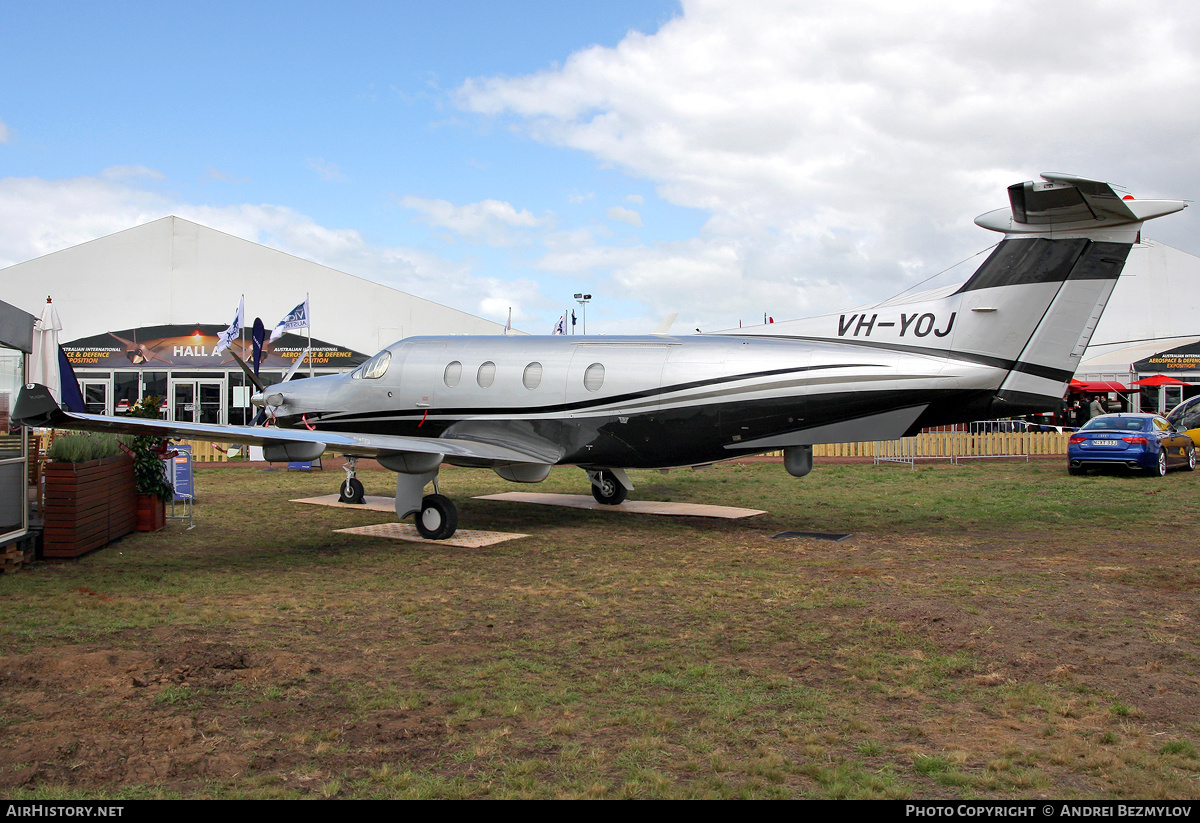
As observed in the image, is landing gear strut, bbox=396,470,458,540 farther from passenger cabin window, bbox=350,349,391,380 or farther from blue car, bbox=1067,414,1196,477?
blue car, bbox=1067,414,1196,477

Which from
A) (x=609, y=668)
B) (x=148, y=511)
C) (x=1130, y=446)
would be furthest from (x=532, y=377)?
(x=1130, y=446)

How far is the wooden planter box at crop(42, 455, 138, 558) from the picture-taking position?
10117 mm

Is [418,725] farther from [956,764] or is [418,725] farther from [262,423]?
[262,423]

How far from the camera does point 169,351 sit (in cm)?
3528

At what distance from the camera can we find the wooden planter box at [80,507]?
33.2 ft

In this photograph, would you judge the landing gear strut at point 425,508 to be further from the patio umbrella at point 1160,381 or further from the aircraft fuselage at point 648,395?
the patio umbrella at point 1160,381

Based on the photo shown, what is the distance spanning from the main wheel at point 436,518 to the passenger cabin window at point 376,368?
332cm

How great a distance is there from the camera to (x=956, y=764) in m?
4.26

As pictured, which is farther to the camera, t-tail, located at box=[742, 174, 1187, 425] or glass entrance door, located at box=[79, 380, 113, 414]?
glass entrance door, located at box=[79, 380, 113, 414]

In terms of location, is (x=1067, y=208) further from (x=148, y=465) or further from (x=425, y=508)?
(x=148, y=465)

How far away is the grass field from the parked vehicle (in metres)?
16.3

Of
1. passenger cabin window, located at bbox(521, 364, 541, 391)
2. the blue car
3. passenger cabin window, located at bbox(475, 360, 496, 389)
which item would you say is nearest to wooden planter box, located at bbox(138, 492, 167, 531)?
passenger cabin window, located at bbox(475, 360, 496, 389)

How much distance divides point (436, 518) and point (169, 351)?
94.3ft

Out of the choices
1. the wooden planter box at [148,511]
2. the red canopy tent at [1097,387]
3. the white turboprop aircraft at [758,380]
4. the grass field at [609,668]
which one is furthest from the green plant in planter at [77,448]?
the red canopy tent at [1097,387]
